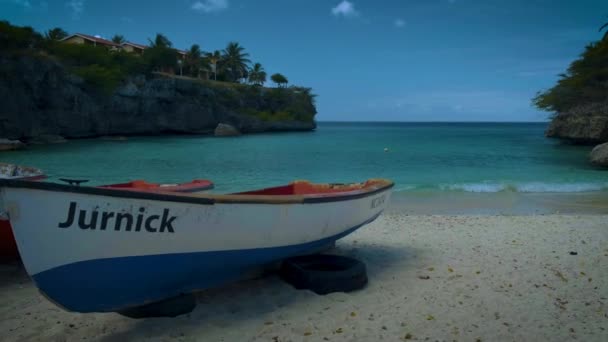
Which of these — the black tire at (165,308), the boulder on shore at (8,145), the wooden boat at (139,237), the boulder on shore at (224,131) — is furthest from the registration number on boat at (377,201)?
the boulder on shore at (224,131)

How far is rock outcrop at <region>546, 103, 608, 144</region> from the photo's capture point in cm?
3466

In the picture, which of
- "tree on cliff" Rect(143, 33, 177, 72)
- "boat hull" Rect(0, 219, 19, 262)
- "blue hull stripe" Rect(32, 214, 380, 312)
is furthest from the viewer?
"tree on cliff" Rect(143, 33, 177, 72)

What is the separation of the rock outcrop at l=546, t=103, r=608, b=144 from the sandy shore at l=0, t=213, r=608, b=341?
116ft

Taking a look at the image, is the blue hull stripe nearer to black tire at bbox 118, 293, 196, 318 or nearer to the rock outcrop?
black tire at bbox 118, 293, 196, 318

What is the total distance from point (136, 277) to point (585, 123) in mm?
42709

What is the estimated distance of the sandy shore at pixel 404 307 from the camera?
12.4 ft

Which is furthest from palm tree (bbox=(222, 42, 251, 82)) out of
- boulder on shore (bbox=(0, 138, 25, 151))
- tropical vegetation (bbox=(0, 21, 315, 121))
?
boulder on shore (bbox=(0, 138, 25, 151))

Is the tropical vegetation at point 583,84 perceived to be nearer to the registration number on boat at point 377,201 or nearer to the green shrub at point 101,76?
the registration number on boat at point 377,201

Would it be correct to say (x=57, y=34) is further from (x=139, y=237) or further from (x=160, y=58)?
(x=139, y=237)

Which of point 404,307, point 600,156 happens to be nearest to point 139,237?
point 404,307

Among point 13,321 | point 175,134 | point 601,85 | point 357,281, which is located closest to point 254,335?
point 357,281

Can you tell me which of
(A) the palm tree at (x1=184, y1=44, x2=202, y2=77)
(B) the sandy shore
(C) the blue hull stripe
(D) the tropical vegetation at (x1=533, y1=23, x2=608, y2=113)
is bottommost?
(B) the sandy shore

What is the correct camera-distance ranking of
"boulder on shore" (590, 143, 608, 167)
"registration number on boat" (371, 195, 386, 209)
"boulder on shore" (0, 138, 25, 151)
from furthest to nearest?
1. "boulder on shore" (0, 138, 25, 151)
2. "boulder on shore" (590, 143, 608, 167)
3. "registration number on boat" (371, 195, 386, 209)

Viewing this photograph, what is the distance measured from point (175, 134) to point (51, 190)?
63730 millimetres
